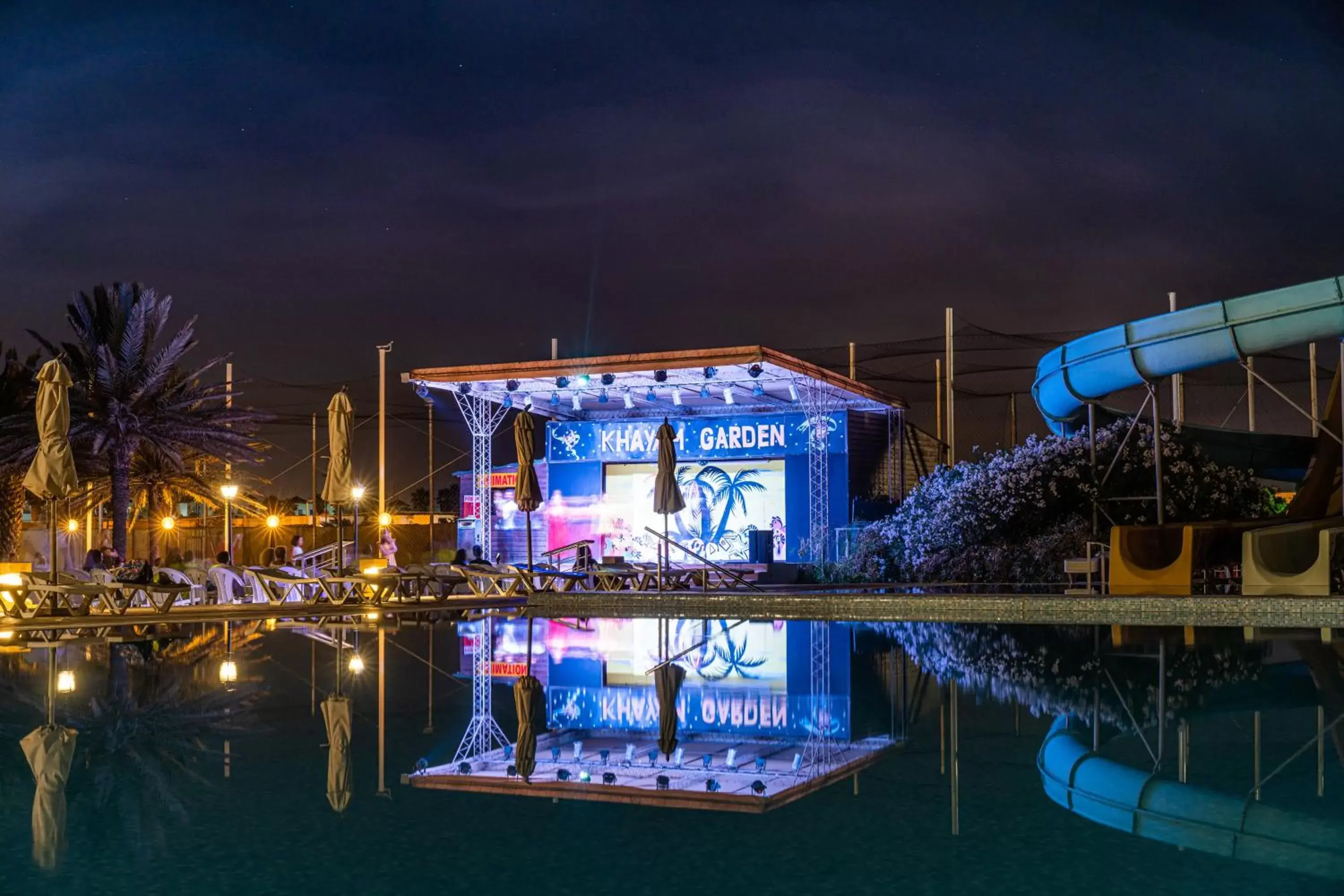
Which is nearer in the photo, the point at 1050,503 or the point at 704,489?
the point at 1050,503

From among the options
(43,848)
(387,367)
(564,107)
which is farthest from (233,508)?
(43,848)

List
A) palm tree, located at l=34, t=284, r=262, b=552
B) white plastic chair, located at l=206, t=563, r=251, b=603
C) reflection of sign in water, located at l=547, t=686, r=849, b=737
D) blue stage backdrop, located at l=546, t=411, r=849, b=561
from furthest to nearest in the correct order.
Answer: blue stage backdrop, located at l=546, t=411, r=849, b=561
palm tree, located at l=34, t=284, r=262, b=552
white plastic chair, located at l=206, t=563, r=251, b=603
reflection of sign in water, located at l=547, t=686, r=849, b=737

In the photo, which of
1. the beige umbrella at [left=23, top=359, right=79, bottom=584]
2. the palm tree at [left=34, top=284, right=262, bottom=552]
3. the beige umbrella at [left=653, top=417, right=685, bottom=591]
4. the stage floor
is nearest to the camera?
the stage floor

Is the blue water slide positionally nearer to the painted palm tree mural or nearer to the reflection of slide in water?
the painted palm tree mural

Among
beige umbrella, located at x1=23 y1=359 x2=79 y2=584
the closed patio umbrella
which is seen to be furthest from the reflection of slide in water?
beige umbrella, located at x1=23 y1=359 x2=79 y2=584

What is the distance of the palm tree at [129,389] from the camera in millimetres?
19828

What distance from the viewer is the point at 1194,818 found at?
405 cm

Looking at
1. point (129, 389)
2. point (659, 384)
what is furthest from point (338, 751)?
point (659, 384)

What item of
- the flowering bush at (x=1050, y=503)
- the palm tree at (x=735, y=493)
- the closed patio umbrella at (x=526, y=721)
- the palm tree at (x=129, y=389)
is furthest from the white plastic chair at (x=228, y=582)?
the palm tree at (x=735, y=493)

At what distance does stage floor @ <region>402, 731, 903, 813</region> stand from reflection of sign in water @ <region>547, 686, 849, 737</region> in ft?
1.30

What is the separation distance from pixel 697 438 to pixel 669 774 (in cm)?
2107

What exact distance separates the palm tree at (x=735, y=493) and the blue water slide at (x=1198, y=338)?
30.1 ft

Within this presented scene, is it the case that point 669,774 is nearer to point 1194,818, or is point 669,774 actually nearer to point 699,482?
point 1194,818

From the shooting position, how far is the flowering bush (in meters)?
18.8
